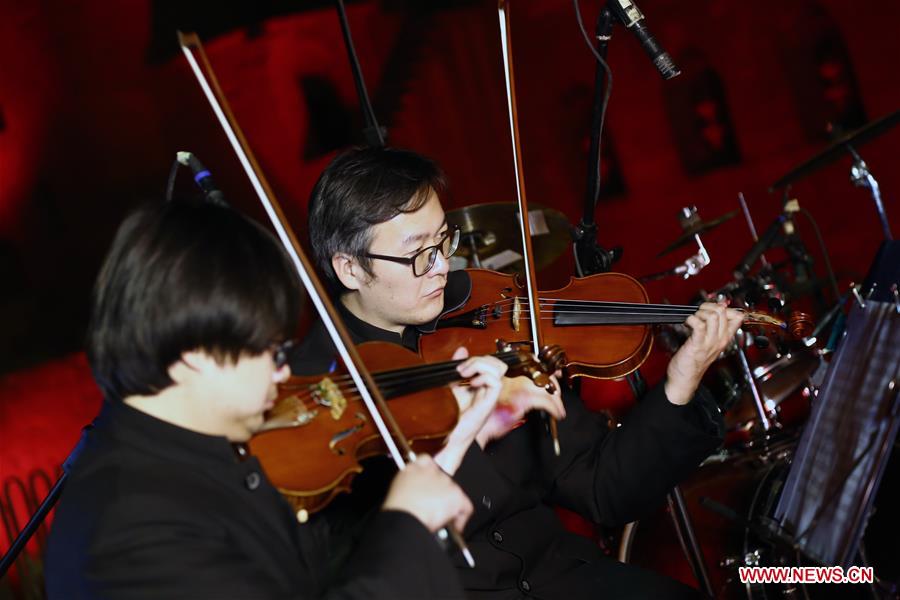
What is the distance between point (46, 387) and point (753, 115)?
687cm

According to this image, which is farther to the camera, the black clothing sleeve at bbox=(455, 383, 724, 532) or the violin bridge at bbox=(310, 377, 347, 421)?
the black clothing sleeve at bbox=(455, 383, 724, 532)

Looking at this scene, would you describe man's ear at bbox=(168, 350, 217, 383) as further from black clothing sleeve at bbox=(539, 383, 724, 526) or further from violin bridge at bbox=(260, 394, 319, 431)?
black clothing sleeve at bbox=(539, 383, 724, 526)

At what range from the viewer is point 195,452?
1455 mm

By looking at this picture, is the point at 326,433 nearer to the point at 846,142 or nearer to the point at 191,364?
the point at 191,364

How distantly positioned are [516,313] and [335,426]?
93 centimetres

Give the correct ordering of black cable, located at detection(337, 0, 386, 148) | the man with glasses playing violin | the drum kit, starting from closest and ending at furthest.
Answer: the man with glasses playing violin
black cable, located at detection(337, 0, 386, 148)
the drum kit

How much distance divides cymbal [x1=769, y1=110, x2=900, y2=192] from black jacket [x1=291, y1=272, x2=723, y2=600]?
158 cm

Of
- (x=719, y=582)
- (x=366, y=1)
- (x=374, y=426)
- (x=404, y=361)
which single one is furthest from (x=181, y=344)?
(x=366, y=1)

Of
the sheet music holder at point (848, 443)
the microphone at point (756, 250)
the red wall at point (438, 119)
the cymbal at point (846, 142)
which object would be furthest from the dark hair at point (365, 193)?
the red wall at point (438, 119)

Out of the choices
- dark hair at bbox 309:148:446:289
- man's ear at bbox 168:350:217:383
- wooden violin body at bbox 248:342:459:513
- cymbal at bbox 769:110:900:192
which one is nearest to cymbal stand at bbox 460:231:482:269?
dark hair at bbox 309:148:446:289

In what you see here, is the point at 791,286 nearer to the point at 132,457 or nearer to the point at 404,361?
the point at 404,361

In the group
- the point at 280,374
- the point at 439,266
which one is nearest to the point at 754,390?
the point at 439,266

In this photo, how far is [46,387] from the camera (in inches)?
212

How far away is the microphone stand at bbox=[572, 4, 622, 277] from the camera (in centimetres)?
230
